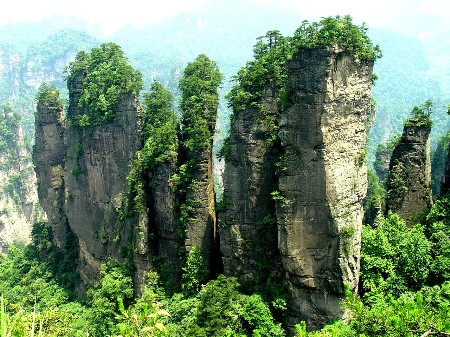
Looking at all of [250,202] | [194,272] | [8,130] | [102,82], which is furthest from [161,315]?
[8,130]

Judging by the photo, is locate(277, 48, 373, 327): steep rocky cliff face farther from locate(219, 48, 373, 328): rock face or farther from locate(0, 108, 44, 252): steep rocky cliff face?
locate(0, 108, 44, 252): steep rocky cliff face

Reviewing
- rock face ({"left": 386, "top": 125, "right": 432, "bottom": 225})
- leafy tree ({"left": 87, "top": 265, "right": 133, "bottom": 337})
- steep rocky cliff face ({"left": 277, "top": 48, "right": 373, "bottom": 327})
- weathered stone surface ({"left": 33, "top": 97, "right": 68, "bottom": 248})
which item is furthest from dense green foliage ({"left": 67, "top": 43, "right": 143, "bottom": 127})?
rock face ({"left": 386, "top": 125, "right": 432, "bottom": 225})

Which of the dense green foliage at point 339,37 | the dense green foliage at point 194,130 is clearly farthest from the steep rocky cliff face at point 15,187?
the dense green foliage at point 339,37

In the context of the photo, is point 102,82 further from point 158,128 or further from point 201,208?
point 201,208

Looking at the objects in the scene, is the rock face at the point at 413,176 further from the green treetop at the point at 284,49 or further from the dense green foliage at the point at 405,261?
the green treetop at the point at 284,49

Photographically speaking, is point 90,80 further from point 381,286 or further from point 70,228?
point 381,286

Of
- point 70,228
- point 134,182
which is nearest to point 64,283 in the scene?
point 70,228
